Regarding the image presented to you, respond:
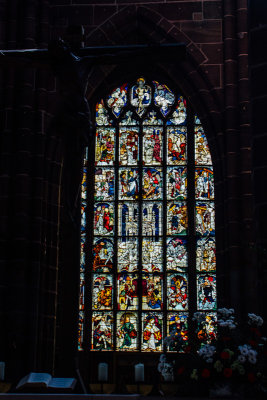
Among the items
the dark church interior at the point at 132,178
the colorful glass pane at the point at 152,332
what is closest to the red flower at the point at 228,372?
the dark church interior at the point at 132,178

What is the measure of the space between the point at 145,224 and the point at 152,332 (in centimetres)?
178

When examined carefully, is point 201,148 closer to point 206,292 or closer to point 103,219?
point 103,219

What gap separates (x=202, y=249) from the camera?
13320 mm

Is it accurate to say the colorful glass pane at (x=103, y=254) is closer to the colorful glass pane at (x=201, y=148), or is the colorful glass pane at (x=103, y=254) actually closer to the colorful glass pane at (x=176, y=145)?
the colorful glass pane at (x=176, y=145)

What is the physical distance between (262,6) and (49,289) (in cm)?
562

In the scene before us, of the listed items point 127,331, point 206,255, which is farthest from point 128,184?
point 127,331

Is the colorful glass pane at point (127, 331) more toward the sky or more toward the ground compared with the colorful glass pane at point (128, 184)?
more toward the ground

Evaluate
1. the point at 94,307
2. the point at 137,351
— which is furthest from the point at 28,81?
the point at 137,351

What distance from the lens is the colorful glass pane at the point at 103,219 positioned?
1354 centimetres

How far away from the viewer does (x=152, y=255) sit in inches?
525

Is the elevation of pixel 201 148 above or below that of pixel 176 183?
above

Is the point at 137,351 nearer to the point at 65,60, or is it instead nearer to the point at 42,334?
the point at 42,334

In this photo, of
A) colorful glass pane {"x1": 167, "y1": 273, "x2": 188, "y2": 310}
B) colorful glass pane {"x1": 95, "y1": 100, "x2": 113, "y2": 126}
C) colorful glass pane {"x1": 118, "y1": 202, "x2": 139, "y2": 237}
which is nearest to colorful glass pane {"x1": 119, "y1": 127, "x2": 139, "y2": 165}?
colorful glass pane {"x1": 95, "y1": 100, "x2": 113, "y2": 126}

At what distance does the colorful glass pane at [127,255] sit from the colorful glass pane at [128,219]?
0.13m
